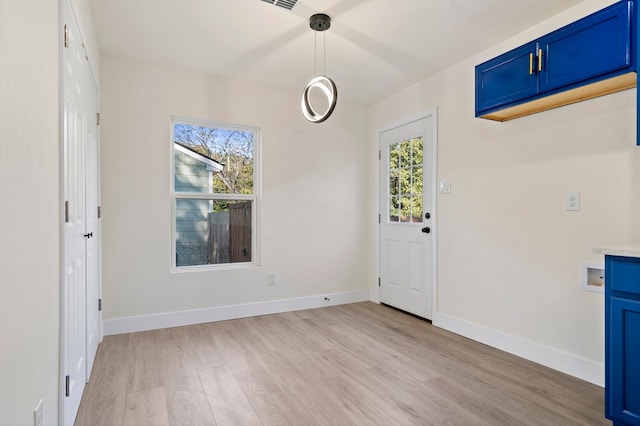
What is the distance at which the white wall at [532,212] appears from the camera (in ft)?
7.59

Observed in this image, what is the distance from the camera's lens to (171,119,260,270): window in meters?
3.65

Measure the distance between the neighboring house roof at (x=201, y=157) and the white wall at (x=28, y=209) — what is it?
2.16 metres

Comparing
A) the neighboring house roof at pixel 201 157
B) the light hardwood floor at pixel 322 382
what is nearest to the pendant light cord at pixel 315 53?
the neighboring house roof at pixel 201 157

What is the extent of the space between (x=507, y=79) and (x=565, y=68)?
41 cm

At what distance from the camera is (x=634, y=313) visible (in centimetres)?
171

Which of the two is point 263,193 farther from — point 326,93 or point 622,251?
point 622,251

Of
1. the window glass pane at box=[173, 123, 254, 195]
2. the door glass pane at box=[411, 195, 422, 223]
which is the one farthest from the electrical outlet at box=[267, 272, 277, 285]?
the door glass pane at box=[411, 195, 422, 223]

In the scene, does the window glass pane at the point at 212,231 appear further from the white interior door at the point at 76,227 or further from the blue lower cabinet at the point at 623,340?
the blue lower cabinet at the point at 623,340

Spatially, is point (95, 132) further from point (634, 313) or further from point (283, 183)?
point (634, 313)

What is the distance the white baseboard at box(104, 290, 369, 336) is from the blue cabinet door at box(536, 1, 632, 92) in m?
3.08

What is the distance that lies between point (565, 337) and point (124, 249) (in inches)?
147

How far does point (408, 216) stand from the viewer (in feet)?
13.3

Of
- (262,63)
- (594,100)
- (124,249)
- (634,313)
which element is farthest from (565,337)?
(124,249)

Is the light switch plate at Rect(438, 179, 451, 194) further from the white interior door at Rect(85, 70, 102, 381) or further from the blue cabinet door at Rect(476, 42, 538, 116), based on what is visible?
the white interior door at Rect(85, 70, 102, 381)
